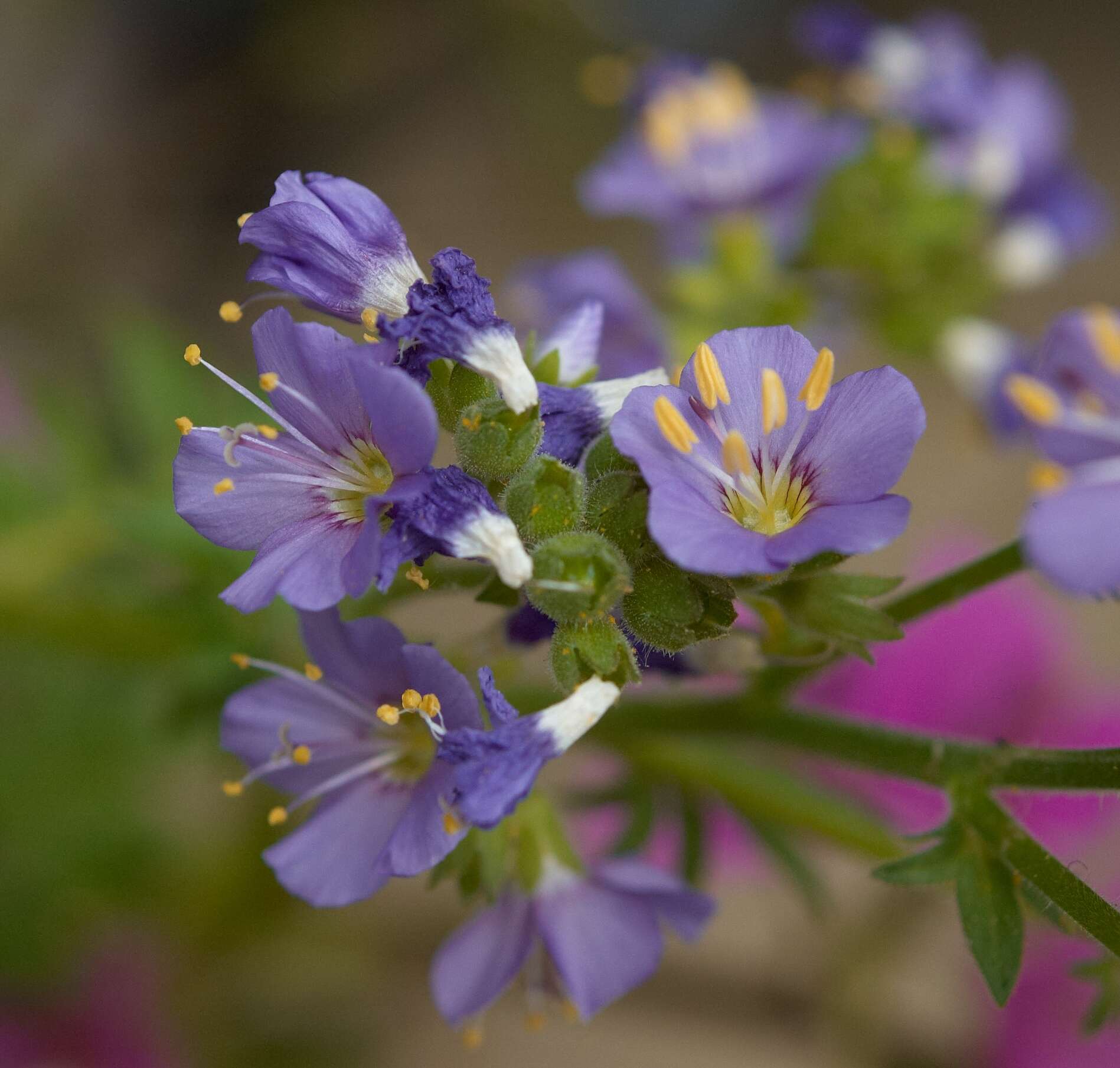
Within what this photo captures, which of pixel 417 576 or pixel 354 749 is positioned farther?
pixel 354 749

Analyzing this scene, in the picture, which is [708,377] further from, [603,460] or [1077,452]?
[1077,452]

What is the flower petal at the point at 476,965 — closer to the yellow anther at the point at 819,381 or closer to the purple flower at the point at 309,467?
the purple flower at the point at 309,467

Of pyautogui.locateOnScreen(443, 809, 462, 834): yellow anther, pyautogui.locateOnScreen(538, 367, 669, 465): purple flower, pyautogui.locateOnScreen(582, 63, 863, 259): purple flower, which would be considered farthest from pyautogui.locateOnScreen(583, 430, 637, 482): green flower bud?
pyautogui.locateOnScreen(582, 63, 863, 259): purple flower

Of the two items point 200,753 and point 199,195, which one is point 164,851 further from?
point 199,195

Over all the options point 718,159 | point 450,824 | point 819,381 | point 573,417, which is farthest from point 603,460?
point 718,159

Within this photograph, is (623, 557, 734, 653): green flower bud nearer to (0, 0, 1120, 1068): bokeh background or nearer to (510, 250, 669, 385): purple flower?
(0, 0, 1120, 1068): bokeh background

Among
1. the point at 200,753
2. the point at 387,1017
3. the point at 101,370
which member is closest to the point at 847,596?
the point at 200,753

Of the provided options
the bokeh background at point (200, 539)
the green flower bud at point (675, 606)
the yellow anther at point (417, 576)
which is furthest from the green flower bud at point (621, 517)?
the bokeh background at point (200, 539)
